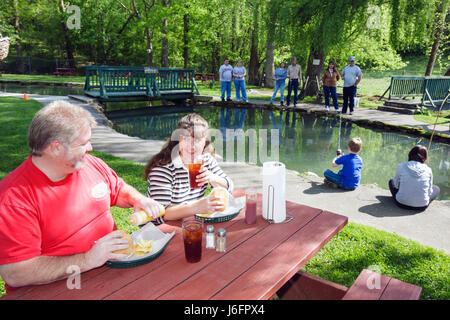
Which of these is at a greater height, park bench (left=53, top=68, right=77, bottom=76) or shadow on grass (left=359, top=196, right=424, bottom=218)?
park bench (left=53, top=68, right=77, bottom=76)

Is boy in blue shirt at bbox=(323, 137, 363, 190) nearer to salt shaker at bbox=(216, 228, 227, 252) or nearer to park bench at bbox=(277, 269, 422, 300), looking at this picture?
park bench at bbox=(277, 269, 422, 300)

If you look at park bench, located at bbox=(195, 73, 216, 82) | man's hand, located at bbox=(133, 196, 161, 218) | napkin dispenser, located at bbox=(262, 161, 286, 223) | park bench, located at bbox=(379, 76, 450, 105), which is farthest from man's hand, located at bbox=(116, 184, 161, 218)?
park bench, located at bbox=(195, 73, 216, 82)

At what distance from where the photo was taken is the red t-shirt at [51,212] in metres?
1.41

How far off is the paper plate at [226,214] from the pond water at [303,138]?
392cm

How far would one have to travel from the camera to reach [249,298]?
1.44 meters

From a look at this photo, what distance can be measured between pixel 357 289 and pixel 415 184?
8.94 feet

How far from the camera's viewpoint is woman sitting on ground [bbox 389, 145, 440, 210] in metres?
4.05

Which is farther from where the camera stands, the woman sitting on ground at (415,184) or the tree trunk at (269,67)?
the tree trunk at (269,67)

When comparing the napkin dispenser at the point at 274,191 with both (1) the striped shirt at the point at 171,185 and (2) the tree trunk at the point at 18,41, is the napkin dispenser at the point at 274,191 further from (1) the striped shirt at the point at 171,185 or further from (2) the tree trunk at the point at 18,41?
(2) the tree trunk at the point at 18,41

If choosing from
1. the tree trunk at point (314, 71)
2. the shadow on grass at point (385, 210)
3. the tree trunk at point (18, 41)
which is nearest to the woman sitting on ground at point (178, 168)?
the shadow on grass at point (385, 210)

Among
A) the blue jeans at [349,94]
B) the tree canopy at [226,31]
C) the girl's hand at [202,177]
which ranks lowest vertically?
the girl's hand at [202,177]

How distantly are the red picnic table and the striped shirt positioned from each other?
229mm
